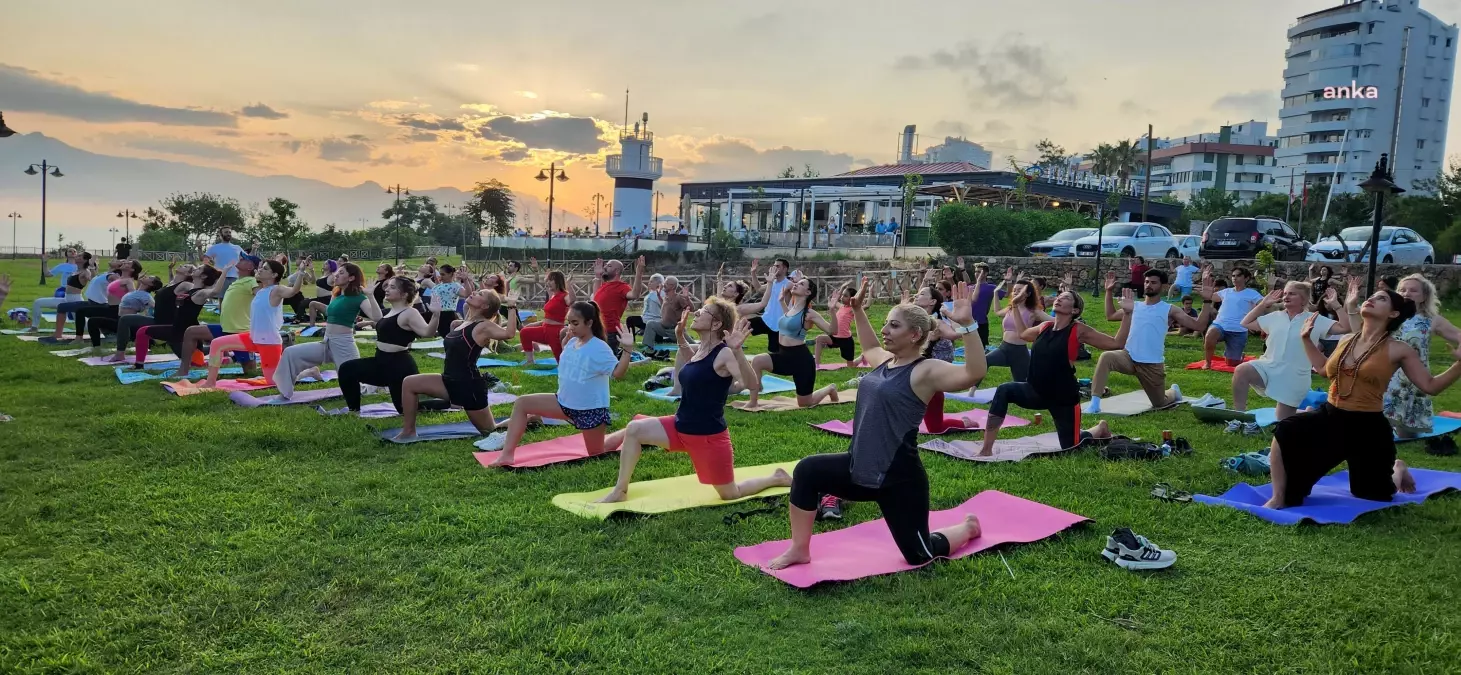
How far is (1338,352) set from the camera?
6.05m

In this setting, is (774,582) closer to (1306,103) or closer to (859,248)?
(859,248)

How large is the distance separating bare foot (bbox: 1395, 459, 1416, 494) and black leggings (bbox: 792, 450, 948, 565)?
13.2 ft

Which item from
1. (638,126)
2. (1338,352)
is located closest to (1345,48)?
(638,126)

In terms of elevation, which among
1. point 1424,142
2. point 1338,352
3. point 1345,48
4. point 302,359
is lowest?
point 302,359

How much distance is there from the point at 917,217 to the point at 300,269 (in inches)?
1526

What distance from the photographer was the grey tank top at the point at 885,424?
14.8 feet

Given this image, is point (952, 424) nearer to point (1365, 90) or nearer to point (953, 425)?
point (953, 425)

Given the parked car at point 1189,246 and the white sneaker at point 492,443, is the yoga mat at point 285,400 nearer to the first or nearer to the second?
the white sneaker at point 492,443

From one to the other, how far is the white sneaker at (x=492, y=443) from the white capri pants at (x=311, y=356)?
87.8 inches

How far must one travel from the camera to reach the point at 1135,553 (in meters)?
4.89

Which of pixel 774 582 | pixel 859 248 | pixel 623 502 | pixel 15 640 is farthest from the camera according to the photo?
pixel 859 248

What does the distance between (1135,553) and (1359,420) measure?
2.28 metres

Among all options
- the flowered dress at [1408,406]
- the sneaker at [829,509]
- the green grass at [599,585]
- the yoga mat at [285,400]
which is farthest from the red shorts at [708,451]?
the flowered dress at [1408,406]

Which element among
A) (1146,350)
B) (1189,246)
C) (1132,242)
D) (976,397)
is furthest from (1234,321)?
(1189,246)
